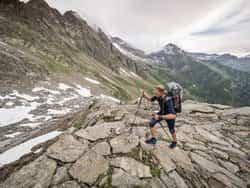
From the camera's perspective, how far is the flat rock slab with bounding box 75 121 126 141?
6783 mm

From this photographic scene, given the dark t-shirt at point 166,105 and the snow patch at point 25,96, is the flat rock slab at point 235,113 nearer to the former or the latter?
the dark t-shirt at point 166,105

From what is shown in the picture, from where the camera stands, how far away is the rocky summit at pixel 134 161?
447cm

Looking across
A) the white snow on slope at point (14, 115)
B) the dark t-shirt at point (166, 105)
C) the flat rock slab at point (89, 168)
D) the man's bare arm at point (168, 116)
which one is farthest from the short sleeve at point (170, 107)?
the white snow on slope at point (14, 115)

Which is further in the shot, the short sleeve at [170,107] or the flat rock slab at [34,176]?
the short sleeve at [170,107]

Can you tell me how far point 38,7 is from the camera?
373 feet

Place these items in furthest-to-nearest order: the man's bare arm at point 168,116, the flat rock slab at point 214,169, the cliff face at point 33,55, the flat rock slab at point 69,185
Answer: the cliff face at point 33,55 → the man's bare arm at point 168,116 → the flat rock slab at point 214,169 → the flat rock slab at point 69,185

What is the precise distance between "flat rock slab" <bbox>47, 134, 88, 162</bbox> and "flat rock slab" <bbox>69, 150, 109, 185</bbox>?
1.07ft

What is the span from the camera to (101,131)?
7.32 metres

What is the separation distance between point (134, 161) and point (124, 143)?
1.11m

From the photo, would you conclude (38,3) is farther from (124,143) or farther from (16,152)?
(124,143)

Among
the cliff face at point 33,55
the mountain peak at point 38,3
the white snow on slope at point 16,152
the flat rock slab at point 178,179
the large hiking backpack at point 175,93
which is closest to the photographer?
the flat rock slab at point 178,179

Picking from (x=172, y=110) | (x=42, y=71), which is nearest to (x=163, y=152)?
(x=172, y=110)

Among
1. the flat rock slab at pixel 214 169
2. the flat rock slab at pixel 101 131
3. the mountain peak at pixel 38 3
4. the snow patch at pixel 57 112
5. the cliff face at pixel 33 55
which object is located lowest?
the snow patch at pixel 57 112

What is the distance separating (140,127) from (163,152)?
2276 millimetres
